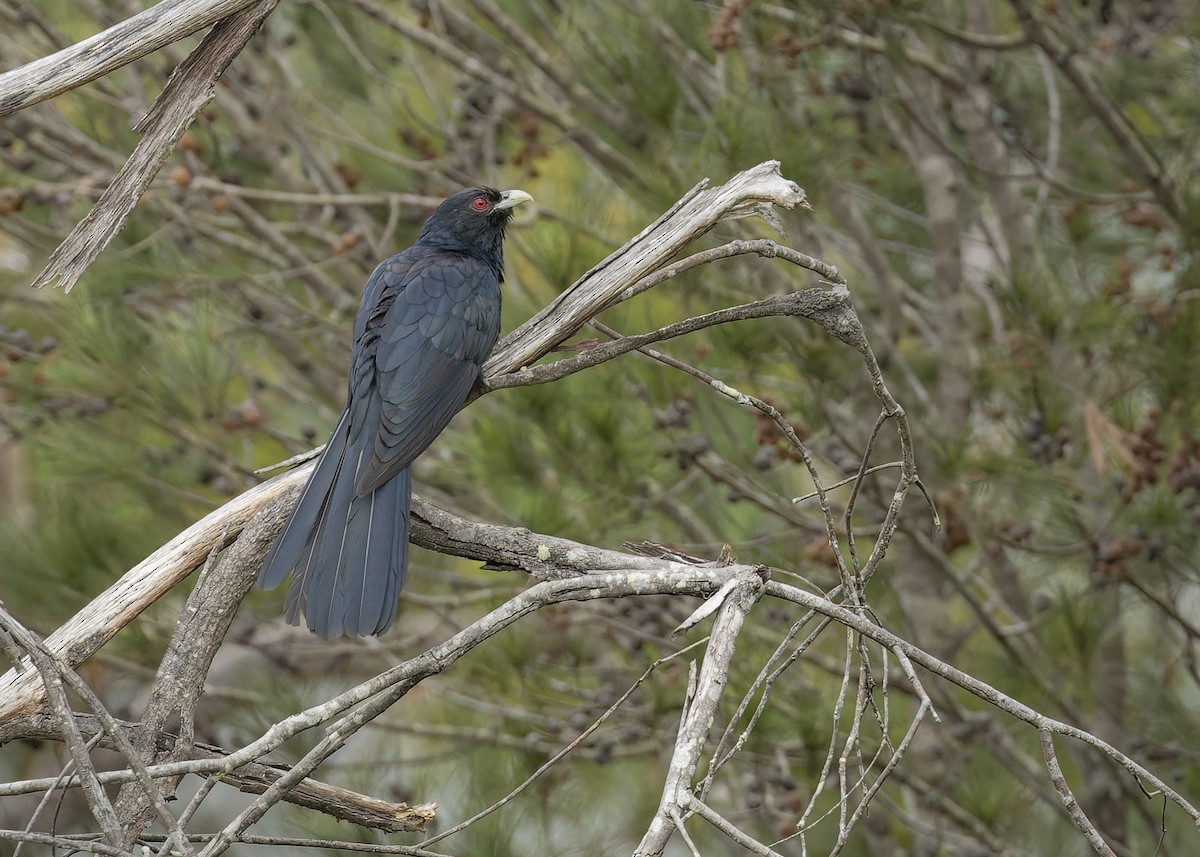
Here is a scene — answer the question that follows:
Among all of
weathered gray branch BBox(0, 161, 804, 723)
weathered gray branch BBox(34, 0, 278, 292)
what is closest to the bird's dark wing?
weathered gray branch BBox(0, 161, 804, 723)

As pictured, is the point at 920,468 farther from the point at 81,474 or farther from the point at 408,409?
the point at 81,474

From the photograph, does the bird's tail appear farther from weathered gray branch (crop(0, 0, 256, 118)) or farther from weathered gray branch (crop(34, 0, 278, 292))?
weathered gray branch (crop(0, 0, 256, 118))

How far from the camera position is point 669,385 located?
3986 mm

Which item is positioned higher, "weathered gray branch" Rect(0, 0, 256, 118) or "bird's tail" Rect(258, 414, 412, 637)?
"weathered gray branch" Rect(0, 0, 256, 118)

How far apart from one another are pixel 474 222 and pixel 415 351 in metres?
0.92

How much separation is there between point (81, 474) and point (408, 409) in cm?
172

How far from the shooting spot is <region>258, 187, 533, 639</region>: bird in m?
2.14

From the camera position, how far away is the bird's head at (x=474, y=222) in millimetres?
3561

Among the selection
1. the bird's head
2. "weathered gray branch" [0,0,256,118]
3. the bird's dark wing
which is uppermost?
"weathered gray branch" [0,0,256,118]

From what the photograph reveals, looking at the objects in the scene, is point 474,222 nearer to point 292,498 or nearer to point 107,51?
point 292,498

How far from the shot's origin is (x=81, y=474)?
3.88 m

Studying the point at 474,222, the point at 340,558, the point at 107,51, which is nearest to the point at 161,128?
the point at 107,51

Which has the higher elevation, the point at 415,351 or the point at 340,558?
the point at 415,351

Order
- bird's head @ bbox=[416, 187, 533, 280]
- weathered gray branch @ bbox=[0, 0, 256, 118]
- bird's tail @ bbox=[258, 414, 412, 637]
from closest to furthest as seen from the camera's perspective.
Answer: weathered gray branch @ bbox=[0, 0, 256, 118] → bird's tail @ bbox=[258, 414, 412, 637] → bird's head @ bbox=[416, 187, 533, 280]
